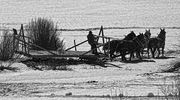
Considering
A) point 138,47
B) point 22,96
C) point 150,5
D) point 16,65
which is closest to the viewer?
point 22,96

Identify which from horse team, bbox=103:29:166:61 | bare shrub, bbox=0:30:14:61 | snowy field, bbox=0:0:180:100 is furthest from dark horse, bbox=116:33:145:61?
bare shrub, bbox=0:30:14:61

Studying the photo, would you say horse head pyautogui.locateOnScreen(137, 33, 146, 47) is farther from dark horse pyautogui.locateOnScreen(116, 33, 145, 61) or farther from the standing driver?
the standing driver

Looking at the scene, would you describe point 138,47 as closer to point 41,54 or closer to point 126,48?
point 126,48

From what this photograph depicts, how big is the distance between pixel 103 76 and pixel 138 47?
22.6 ft

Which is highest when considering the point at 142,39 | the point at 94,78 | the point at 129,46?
the point at 142,39

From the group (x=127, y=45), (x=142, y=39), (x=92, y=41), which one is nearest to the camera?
(x=92, y=41)

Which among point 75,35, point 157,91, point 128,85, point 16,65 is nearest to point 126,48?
point 16,65

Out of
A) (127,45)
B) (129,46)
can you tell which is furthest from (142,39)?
(127,45)

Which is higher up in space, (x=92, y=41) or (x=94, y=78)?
(x=92, y=41)

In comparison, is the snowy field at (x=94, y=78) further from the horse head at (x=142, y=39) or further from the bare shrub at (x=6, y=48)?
the bare shrub at (x=6, y=48)

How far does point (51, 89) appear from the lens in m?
12.8

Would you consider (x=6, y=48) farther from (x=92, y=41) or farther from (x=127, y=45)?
(x=127, y=45)

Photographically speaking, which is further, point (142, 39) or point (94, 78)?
point (142, 39)

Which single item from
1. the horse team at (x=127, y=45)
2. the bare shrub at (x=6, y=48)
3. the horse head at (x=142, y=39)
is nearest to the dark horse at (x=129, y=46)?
the horse team at (x=127, y=45)
